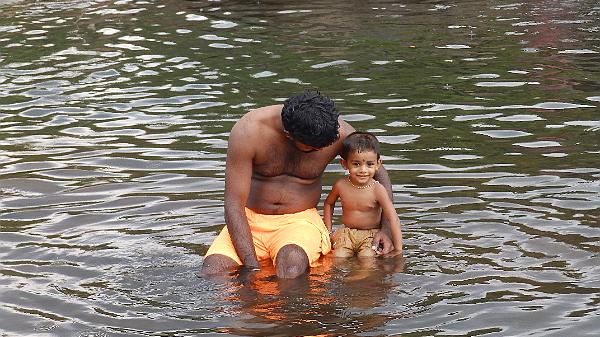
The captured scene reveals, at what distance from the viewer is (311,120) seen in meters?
7.09

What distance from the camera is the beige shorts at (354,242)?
26.3 ft

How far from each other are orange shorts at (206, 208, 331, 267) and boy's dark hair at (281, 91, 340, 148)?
72cm

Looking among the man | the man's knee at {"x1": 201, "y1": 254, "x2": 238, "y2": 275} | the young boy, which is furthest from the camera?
the young boy

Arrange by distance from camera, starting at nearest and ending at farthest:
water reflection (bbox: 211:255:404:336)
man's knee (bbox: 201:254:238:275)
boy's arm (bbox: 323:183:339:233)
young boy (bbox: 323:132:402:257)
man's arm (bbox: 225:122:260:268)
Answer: water reflection (bbox: 211:255:404:336) → man's arm (bbox: 225:122:260:268) → man's knee (bbox: 201:254:238:275) → young boy (bbox: 323:132:402:257) → boy's arm (bbox: 323:183:339:233)

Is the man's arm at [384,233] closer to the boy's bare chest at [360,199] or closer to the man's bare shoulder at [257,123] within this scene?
the boy's bare chest at [360,199]

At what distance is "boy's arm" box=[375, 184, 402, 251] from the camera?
7.84 meters

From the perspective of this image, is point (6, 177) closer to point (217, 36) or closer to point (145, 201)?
point (145, 201)

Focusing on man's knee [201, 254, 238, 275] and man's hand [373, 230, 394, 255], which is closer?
man's knee [201, 254, 238, 275]

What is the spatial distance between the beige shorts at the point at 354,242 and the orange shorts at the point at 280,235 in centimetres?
16

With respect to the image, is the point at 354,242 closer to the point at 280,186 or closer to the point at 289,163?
the point at 280,186

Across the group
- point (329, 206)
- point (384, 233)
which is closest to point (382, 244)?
point (384, 233)

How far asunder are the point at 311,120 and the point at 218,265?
1.19 meters

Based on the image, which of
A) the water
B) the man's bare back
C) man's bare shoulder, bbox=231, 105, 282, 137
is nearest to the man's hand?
the water

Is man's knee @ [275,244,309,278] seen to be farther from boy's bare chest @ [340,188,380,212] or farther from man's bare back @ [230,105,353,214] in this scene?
boy's bare chest @ [340,188,380,212]
